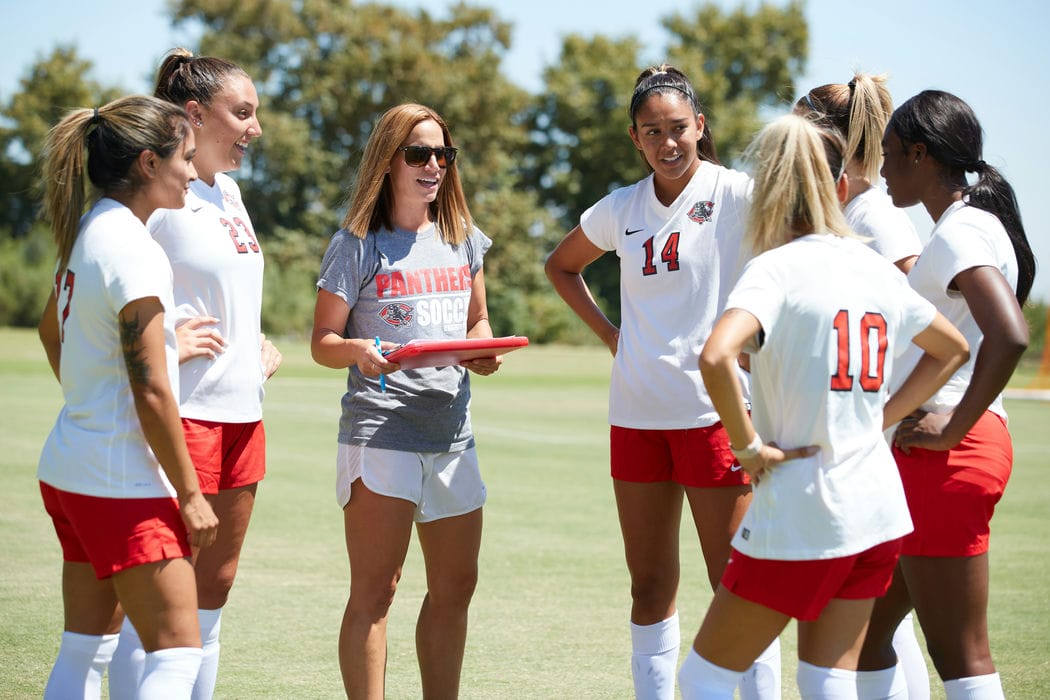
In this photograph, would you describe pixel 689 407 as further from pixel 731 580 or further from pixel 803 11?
pixel 803 11

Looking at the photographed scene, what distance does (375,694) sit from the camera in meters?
4.61

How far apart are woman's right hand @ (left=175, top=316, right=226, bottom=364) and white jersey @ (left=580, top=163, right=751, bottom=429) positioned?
1.58 metres

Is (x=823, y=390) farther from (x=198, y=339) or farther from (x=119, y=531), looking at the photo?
(x=198, y=339)

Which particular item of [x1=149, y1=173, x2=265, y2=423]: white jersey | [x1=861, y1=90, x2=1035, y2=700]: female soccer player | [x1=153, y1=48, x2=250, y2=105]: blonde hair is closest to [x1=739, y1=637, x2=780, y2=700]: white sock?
[x1=861, y1=90, x2=1035, y2=700]: female soccer player

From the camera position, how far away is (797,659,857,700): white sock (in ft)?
11.2

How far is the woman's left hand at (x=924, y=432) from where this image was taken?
12.5ft

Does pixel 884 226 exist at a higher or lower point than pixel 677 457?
higher

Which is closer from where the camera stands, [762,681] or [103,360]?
[103,360]

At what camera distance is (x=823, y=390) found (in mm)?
3355

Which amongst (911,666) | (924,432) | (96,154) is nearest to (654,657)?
(911,666)

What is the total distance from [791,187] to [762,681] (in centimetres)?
206

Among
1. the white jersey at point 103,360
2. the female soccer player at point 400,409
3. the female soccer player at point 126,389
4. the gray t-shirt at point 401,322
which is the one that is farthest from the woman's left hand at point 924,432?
the white jersey at point 103,360

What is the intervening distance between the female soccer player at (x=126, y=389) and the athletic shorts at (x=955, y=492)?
7.33 feet

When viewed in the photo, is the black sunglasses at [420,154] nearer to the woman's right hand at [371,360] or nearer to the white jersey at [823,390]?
the woman's right hand at [371,360]
